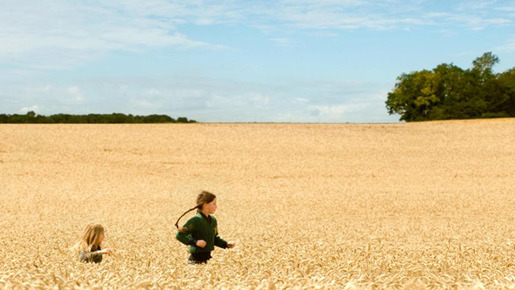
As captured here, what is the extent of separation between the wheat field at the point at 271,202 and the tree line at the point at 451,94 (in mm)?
12648

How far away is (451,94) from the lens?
186ft

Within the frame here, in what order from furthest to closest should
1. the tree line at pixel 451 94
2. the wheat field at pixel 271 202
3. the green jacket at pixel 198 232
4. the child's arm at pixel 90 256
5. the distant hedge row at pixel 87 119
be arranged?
the tree line at pixel 451 94
the distant hedge row at pixel 87 119
the child's arm at pixel 90 256
the green jacket at pixel 198 232
the wheat field at pixel 271 202

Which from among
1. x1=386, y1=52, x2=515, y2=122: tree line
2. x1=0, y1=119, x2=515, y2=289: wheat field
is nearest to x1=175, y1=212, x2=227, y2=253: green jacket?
x1=0, y1=119, x2=515, y2=289: wheat field

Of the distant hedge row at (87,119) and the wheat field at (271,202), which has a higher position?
the distant hedge row at (87,119)

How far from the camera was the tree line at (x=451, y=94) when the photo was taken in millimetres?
53531

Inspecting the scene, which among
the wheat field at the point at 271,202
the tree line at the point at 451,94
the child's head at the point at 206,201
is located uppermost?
the tree line at the point at 451,94

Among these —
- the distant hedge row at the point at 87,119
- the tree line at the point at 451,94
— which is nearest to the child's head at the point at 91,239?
the distant hedge row at the point at 87,119

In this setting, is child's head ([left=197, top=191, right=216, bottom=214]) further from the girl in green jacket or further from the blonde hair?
the blonde hair

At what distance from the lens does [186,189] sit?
21375 millimetres

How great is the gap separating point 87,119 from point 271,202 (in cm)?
2653

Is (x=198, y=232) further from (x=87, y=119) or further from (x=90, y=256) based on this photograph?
(x=87, y=119)

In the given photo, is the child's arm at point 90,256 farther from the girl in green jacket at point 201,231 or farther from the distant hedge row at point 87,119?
the distant hedge row at point 87,119

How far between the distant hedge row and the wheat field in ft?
15.3

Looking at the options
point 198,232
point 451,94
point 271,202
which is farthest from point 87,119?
point 198,232
